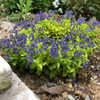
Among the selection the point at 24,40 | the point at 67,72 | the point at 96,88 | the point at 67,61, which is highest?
the point at 24,40

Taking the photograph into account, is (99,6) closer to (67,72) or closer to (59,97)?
(67,72)

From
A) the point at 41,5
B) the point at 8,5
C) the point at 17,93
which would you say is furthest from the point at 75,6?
the point at 17,93

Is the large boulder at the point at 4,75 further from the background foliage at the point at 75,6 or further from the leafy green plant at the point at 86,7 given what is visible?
the leafy green plant at the point at 86,7

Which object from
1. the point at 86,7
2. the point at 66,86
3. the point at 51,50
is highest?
the point at 51,50

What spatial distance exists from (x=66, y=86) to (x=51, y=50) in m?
0.73

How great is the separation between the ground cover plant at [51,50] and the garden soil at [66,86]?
0.46 ft

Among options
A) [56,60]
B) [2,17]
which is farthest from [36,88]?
[2,17]

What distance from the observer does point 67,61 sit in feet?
8.66

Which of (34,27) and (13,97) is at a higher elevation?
(34,27)

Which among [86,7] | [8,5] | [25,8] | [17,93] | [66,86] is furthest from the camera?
[86,7]

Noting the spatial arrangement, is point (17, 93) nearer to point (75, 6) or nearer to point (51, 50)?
point (51, 50)

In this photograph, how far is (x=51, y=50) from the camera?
2584mm

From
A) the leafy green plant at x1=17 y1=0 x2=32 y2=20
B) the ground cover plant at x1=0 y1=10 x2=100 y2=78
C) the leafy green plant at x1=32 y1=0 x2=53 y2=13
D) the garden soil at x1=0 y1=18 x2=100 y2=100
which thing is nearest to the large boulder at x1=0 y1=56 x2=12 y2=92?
the ground cover plant at x1=0 y1=10 x2=100 y2=78

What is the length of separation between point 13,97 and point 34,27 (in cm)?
152
